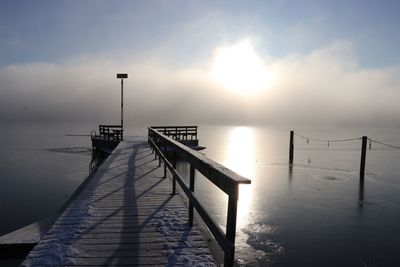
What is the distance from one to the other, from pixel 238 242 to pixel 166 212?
4263 millimetres

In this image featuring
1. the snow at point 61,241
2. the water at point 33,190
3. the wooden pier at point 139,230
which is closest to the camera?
the wooden pier at point 139,230

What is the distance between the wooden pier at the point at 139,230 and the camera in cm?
418

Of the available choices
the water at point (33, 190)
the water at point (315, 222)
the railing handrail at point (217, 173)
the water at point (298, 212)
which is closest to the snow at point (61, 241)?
the railing handrail at point (217, 173)

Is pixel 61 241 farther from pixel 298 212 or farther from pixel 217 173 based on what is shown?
pixel 298 212

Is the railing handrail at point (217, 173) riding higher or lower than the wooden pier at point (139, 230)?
higher

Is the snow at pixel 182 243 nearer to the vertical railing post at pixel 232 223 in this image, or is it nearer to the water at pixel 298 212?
the vertical railing post at pixel 232 223

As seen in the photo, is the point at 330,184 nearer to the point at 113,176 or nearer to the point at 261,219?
the point at 261,219

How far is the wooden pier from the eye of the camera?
418 centimetres

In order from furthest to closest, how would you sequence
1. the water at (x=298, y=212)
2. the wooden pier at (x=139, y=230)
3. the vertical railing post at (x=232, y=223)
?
1. the water at (x=298, y=212)
2. the wooden pier at (x=139, y=230)
3. the vertical railing post at (x=232, y=223)

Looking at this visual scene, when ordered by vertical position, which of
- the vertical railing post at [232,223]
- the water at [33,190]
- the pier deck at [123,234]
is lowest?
the water at [33,190]

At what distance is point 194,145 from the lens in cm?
3369

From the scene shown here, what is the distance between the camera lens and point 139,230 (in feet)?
18.3

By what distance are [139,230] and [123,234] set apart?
31cm

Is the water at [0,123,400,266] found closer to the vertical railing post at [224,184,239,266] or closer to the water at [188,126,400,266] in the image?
the water at [188,126,400,266]
